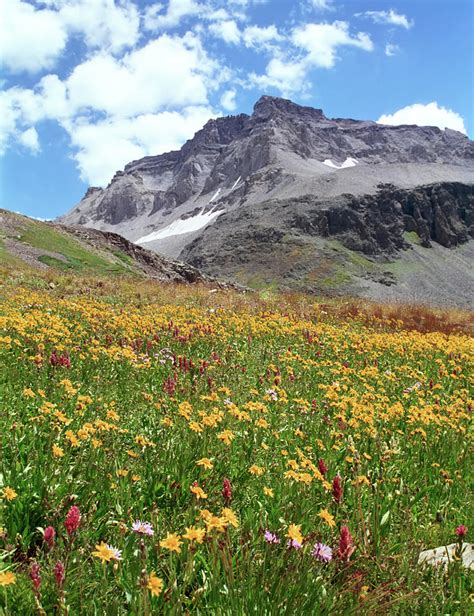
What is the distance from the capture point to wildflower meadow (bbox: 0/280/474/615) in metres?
2.24

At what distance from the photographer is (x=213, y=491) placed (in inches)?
141

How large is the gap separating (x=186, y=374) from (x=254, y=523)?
4.00m

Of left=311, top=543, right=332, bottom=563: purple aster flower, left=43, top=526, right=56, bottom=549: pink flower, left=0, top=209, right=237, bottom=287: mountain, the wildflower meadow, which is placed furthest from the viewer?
left=0, top=209, right=237, bottom=287: mountain

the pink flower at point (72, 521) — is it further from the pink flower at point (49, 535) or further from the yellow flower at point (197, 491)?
the yellow flower at point (197, 491)

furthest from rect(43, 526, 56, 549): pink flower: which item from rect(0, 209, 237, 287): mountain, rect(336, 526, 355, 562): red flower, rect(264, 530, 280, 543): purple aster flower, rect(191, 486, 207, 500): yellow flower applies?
rect(0, 209, 237, 287): mountain

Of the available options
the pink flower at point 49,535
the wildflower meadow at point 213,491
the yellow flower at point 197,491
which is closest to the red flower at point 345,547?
the wildflower meadow at point 213,491

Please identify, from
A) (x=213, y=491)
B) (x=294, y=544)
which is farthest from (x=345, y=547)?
(x=213, y=491)

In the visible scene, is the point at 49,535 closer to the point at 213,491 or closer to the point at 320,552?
the point at 320,552

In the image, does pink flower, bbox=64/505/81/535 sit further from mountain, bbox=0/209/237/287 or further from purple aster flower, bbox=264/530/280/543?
mountain, bbox=0/209/237/287

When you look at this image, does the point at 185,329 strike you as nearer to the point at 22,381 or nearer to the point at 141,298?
the point at 22,381

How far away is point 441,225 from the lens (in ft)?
440

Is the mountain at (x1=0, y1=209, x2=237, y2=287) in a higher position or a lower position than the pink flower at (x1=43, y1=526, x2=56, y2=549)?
higher

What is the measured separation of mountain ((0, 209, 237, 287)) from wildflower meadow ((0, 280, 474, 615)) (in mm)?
21377

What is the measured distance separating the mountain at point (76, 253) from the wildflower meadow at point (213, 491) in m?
21.4
